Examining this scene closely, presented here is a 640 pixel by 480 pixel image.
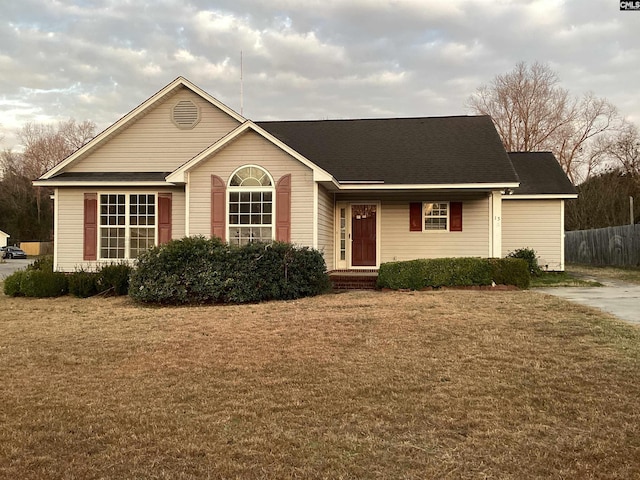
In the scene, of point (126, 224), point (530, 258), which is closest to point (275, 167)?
point (126, 224)

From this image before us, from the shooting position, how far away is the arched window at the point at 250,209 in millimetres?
13453

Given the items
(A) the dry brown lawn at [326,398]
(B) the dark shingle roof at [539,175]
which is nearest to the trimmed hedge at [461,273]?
(A) the dry brown lawn at [326,398]

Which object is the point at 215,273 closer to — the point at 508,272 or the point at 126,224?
the point at 126,224

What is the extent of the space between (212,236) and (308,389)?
8.27m

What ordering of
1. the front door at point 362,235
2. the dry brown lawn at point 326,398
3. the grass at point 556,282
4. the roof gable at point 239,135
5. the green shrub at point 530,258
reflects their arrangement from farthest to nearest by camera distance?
the green shrub at point 530,258 → the front door at point 362,235 → the grass at point 556,282 → the roof gable at point 239,135 → the dry brown lawn at point 326,398

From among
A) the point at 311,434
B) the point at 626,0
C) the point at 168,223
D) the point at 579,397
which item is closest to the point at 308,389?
the point at 311,434

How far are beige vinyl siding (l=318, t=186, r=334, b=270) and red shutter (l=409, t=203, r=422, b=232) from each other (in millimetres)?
2354

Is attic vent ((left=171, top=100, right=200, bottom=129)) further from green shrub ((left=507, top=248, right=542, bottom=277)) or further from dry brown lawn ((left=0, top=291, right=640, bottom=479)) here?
green shrub ((left=507, top=248, right=542, bottom=277))

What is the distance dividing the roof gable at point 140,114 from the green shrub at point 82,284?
3258mm

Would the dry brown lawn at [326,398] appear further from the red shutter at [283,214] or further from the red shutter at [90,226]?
the red shutter at [90,226]

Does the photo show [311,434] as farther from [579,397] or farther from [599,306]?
[599,306]

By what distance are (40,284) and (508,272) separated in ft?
36.3

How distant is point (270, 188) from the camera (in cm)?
1342

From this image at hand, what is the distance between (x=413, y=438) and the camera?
4125 mm
